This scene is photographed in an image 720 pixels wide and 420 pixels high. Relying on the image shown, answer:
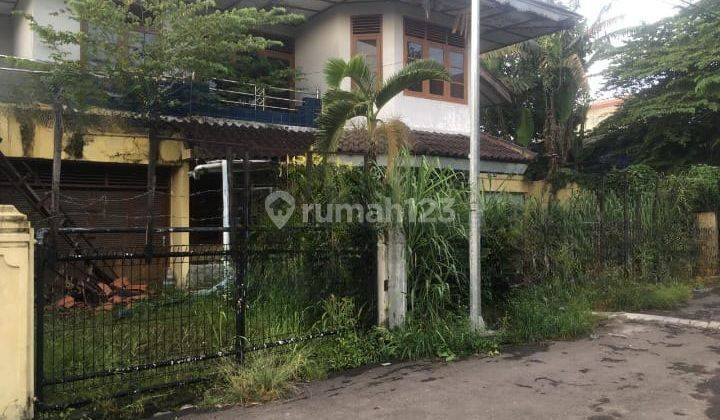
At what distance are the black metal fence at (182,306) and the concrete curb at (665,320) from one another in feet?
14.0

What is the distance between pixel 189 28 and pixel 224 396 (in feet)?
23.4

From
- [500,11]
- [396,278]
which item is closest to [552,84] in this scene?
[500,11]

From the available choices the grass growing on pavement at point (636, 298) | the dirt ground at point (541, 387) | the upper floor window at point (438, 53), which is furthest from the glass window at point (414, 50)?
the dirt ground at point (541, 387)

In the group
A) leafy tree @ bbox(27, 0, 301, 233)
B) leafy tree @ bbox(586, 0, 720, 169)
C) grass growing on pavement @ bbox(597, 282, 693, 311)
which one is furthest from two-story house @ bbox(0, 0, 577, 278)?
grass growing on pavement @ bbox(597, 282, 693, 311)

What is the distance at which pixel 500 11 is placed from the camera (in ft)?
45.3

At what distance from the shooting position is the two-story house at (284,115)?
10984 mm

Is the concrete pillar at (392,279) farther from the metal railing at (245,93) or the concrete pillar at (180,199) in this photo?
the metal railing at (245,93)

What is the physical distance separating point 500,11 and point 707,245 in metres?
7.21

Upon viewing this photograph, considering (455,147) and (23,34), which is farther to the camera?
(455,147)

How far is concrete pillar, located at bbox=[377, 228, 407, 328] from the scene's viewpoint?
7336 millimetres

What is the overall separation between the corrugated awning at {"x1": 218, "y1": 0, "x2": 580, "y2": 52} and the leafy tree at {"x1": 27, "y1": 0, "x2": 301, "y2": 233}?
3.12m

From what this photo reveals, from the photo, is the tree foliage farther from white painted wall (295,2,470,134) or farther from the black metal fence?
the black metal fence

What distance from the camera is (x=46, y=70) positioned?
403 inches

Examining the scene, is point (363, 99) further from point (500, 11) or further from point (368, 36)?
point (500, 11)
